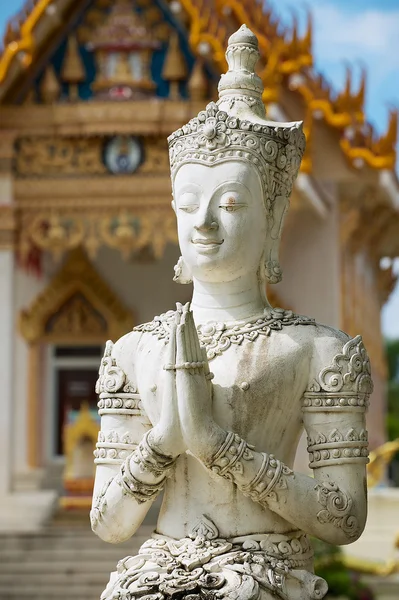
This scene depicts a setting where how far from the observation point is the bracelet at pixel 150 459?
14.0 ft

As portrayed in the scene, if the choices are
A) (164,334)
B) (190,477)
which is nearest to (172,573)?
(190,477)

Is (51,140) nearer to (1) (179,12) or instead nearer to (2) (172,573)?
(1) (179,12)

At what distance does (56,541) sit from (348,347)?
9.42m

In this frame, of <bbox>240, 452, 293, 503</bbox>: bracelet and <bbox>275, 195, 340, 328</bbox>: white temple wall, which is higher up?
<bbox>275, 195, 340, 328</bbox>: white temple wall

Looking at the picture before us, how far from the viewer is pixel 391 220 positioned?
1822 centimetres

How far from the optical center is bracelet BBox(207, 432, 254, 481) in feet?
13.9

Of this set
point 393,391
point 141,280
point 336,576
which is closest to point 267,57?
point 141,280

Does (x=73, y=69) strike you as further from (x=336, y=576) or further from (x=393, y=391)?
(x=393, y=391)

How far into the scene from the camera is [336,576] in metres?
12.4

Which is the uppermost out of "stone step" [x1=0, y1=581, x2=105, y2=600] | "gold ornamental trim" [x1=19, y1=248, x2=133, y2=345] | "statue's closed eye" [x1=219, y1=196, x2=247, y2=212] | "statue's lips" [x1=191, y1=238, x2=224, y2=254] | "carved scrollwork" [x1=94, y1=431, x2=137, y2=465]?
"gold ornamental trim" [x1=19, y1=248, x2=133, y2=345]

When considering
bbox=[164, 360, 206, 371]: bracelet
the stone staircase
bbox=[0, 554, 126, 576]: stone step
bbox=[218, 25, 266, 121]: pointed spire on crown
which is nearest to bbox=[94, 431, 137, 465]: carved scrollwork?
bbox=[164, 360, 206, 371]: bracelet

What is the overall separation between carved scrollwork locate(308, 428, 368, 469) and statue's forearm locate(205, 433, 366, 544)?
3cm

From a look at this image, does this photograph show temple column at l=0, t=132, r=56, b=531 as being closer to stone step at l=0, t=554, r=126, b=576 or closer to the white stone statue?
stone step at l=0, t=554, r=126, b=576

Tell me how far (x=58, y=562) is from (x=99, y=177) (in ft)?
11.2
